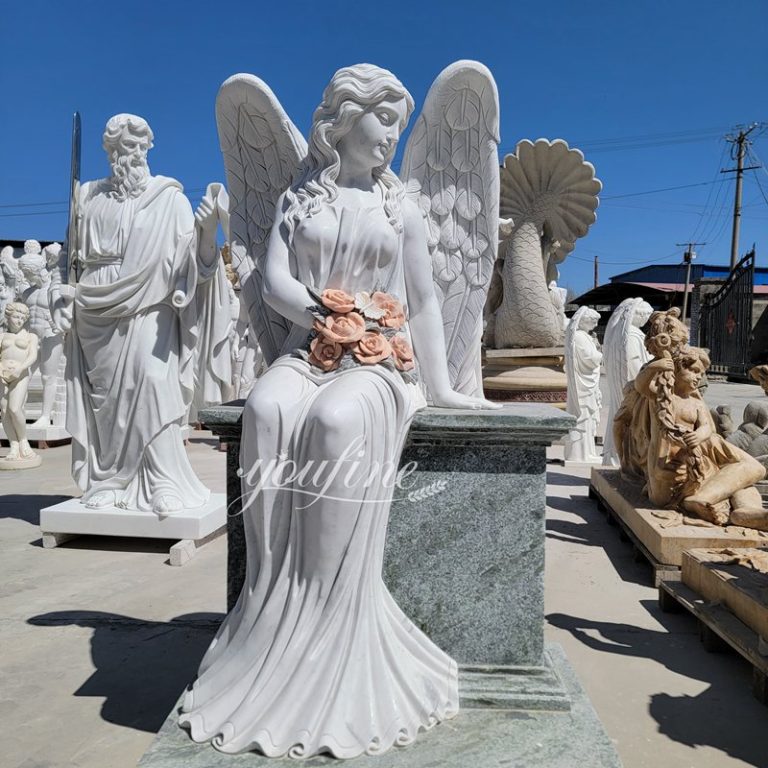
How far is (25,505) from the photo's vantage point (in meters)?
5.62

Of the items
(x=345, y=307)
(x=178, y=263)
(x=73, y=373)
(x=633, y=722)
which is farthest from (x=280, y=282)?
(x=73, y=373)

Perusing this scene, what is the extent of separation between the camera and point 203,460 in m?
8.03

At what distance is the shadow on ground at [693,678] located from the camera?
89.9 inches

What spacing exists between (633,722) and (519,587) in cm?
73

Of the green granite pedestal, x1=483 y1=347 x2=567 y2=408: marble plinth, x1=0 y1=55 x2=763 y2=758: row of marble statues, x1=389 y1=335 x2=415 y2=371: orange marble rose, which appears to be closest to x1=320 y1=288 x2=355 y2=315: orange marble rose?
x1=0 y1=55 x2=763 y2=758: row of marble statues

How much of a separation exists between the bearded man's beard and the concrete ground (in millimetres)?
2333

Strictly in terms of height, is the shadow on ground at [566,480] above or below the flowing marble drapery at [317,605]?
below

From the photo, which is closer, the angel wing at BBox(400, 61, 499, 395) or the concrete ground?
the concrete ground

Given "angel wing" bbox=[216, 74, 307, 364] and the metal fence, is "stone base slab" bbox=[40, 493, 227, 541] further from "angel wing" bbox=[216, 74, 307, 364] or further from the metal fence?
the metal fence

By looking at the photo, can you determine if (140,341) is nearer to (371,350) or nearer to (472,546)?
(371,350)

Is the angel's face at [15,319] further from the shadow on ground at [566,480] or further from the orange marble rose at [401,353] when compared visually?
the orange marble rose at [401,353]

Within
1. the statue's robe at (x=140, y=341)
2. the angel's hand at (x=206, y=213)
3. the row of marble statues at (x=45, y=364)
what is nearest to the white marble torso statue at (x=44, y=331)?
the row of marble statues at (x=45, y=364)

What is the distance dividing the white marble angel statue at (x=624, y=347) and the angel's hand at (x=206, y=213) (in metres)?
4.03

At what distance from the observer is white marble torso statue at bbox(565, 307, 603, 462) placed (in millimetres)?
7578
